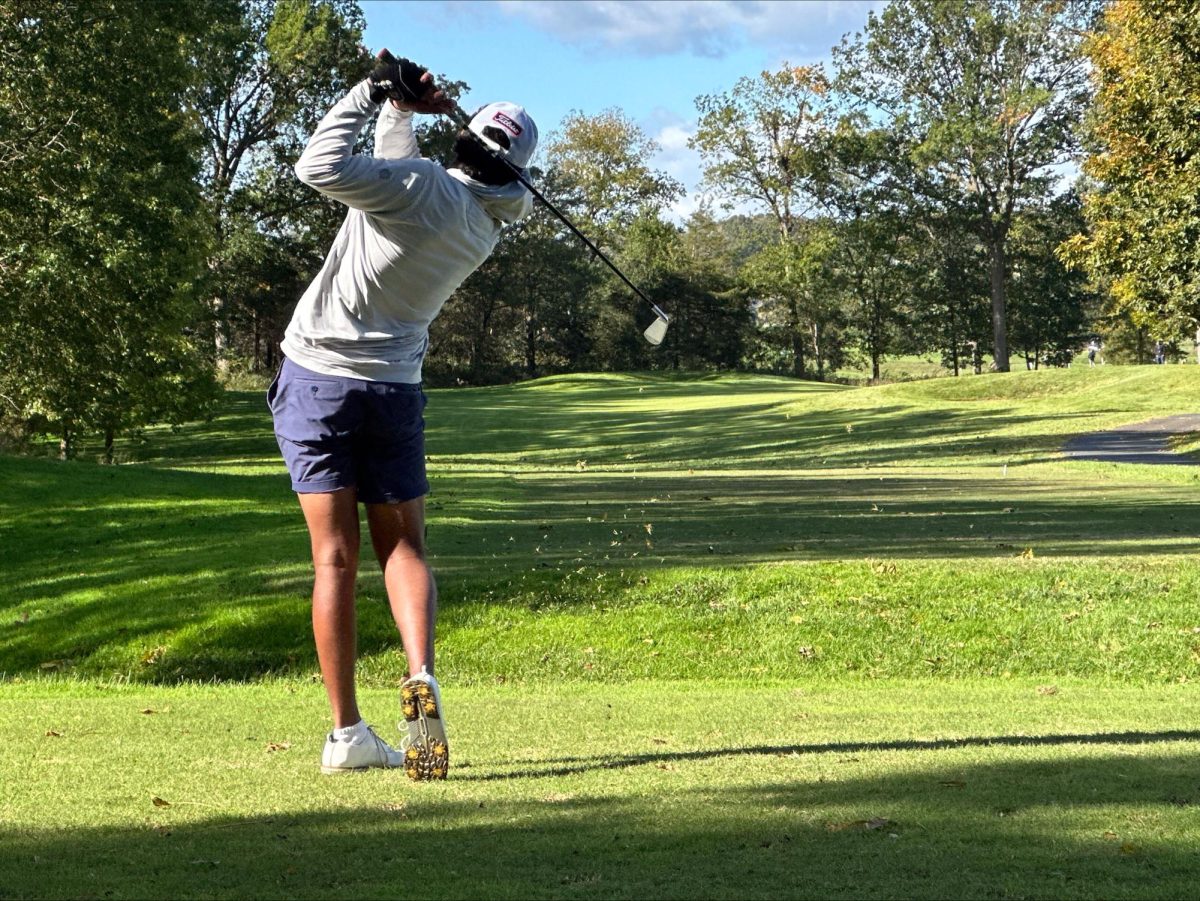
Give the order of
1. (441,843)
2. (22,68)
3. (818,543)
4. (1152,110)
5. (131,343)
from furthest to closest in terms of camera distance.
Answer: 1. (1152,110)
2. (131,343)
3. (22,68)
4. (818,543)
5. (441,843)

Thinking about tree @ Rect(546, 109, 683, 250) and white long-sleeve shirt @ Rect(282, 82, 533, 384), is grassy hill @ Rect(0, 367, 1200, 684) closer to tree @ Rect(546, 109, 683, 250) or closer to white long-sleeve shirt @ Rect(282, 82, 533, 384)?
white long-sleeve shirt @ Rect(282, 82, 533, 384)

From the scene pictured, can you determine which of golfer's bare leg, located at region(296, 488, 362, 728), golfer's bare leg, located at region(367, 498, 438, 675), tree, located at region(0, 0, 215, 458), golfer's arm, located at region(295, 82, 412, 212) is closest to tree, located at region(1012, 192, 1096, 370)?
tree, located at region(0, 0, 215, 458)

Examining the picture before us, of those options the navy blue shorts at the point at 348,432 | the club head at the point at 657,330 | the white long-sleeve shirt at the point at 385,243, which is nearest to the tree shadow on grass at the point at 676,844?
the navy blue shorts at the point at 348,432

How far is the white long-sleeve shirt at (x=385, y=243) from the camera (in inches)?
181

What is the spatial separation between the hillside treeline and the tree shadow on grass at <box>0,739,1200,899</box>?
709 inches

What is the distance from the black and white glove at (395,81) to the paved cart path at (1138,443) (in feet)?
79.0

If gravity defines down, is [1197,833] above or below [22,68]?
below

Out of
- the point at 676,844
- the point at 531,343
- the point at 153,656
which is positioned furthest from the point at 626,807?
the point at 531,343

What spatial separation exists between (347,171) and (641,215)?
7933cm

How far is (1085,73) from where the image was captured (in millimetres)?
59469

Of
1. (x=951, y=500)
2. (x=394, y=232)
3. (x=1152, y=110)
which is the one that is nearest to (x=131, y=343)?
(x=951, y=500)

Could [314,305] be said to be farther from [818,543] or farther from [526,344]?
[526,344]

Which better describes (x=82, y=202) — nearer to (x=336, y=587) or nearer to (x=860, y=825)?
(x=336, y=587)

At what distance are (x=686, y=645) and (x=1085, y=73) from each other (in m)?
56.0
